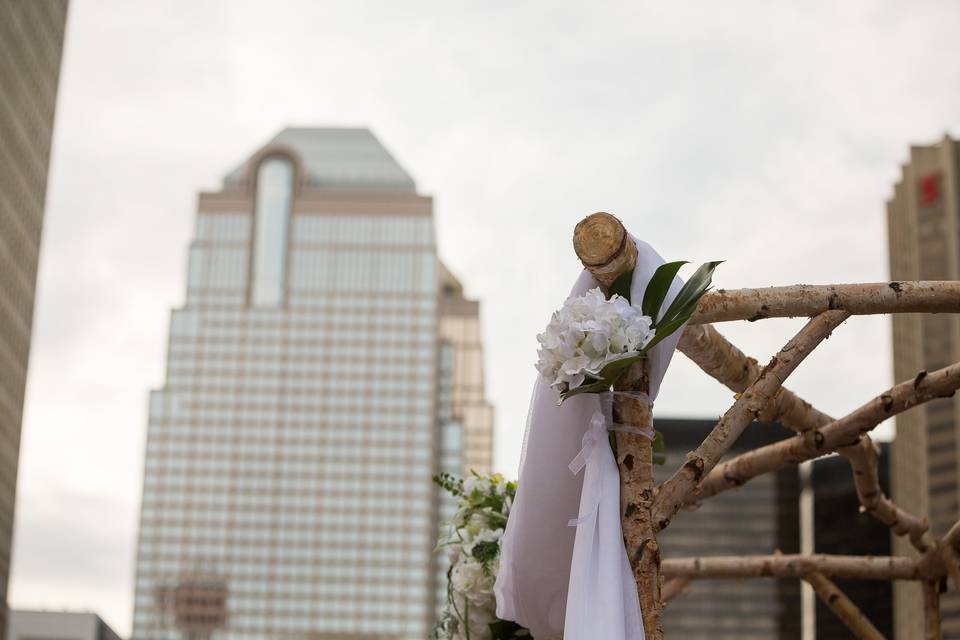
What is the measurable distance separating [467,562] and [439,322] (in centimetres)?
9334

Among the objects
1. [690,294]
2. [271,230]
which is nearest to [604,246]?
[690,294]

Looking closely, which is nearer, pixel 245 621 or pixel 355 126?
pixel 245 621

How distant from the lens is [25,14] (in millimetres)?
53406

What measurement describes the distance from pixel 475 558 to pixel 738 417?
1108 mm

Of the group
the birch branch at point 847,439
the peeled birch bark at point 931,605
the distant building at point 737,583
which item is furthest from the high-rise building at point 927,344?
the birch branch at point 847,439

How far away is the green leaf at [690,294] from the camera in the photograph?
A: 3281 millimetres

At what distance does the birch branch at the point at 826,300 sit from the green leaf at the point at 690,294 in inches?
10.3

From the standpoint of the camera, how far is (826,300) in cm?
377

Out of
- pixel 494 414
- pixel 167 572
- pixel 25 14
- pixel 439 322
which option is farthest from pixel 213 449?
pixel 25 14

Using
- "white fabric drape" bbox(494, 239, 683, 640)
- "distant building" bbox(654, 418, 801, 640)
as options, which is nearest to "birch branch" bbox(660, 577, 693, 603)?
"white fabric drape" bbox(494, 239, 683, 640)

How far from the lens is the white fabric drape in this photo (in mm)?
3188

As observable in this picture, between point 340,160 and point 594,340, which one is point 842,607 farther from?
point 340,160

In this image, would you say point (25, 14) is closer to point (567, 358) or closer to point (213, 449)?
point (213, 449)

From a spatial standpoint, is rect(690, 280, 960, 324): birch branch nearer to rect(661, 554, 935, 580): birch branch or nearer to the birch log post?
the birch log post
